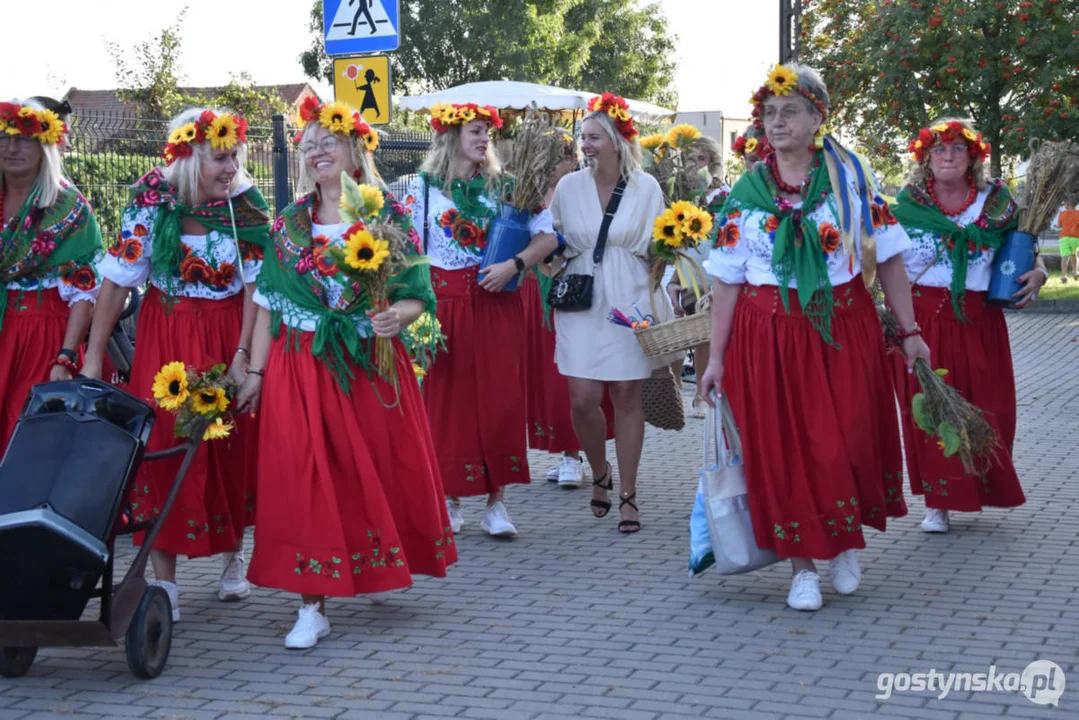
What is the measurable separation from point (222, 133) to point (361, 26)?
15.5ft

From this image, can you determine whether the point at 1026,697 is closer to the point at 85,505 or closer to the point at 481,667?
the point at 481,667

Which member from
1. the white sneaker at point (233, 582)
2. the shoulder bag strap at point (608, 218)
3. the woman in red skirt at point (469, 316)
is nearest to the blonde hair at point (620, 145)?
the shoulder bag strap at point (608, 218)

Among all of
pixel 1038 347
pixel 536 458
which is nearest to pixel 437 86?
pixel 1038 347

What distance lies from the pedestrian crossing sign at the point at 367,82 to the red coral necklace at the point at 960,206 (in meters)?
4.25

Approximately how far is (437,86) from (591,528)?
42589mm

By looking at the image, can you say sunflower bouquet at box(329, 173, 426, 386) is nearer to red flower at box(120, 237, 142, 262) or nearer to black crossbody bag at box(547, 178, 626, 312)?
red flower at box(120, 237, 142, 262)

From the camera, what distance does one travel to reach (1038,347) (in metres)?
16.8

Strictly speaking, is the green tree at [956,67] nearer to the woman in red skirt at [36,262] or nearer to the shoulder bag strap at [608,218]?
the shoulder bag strap at [608,218]

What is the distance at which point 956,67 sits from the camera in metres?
19.7

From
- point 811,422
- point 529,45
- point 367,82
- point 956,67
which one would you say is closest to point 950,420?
point 811,422

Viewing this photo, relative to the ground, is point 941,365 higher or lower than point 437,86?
lower

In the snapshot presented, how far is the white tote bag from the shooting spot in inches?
234

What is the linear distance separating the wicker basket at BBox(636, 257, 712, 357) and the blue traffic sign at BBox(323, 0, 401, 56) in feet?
12.8

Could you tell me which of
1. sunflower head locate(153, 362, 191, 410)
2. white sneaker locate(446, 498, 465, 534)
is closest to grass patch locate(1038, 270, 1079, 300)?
white sneaker locate(446, 498, 465, 534)
